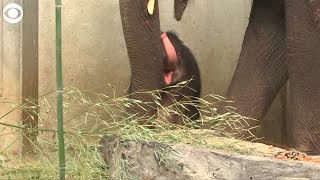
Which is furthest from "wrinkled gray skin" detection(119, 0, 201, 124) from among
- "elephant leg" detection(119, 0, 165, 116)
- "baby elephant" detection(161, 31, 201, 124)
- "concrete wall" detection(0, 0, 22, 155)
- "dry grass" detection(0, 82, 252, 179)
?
"concrete wall" detection(0, 0, 22, 155)

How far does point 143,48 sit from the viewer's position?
438cm

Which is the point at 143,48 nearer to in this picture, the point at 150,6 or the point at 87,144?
the point at 150,6

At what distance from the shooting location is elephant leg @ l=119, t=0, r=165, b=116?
4.36 m

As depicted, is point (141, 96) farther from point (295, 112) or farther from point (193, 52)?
point (193, 52)

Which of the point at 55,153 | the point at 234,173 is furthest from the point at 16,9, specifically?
the point at 234,173

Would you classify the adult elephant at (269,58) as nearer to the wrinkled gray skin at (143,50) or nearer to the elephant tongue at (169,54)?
the wrinkled gray skin at (143,50)

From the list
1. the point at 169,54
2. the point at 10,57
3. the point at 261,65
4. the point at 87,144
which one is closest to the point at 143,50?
the point at 87,144

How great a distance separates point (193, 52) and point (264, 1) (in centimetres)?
129

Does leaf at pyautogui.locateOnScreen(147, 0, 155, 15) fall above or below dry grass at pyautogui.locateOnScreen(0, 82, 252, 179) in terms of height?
above

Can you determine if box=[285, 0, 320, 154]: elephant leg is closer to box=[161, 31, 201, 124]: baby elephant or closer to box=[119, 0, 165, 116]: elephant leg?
box=[119, 0, 165, 116]: elephant leg

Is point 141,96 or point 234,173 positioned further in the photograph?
point 141,96

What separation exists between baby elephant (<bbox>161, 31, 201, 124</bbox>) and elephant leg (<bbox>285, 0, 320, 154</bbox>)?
2.77ft

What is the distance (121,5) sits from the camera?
4391 mm

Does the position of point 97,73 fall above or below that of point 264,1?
below
